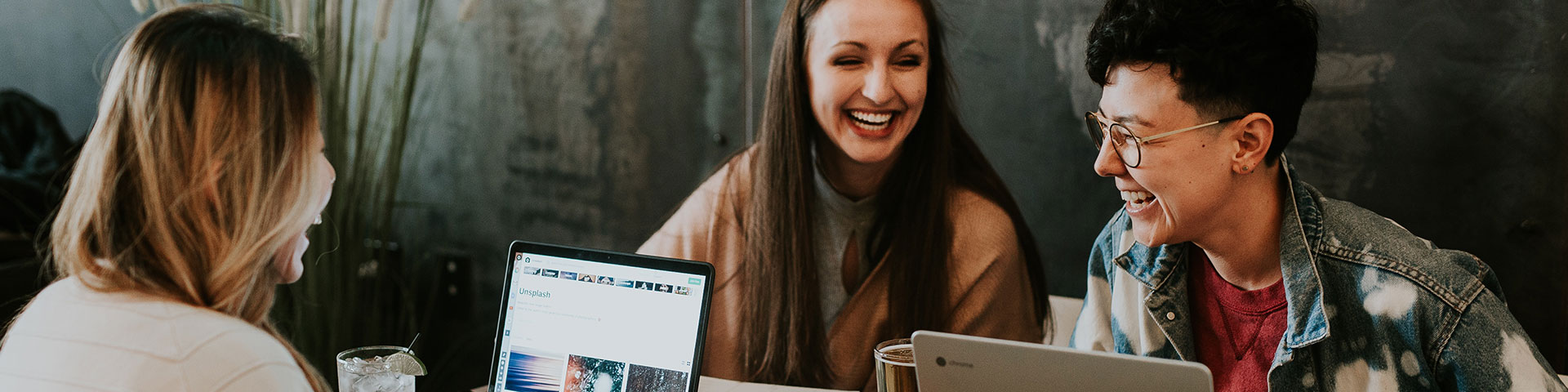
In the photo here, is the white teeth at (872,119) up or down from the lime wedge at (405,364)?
up

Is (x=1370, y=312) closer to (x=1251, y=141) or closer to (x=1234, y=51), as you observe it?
(x=1251, y=141)

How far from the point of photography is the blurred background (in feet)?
6.09

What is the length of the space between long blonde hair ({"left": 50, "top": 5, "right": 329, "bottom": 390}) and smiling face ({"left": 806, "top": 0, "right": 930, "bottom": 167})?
1026 mm

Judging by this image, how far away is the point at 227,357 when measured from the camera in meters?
0.95

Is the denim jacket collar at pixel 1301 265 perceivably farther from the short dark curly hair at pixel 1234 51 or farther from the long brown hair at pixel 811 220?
the long brown hair at pixel 811 220

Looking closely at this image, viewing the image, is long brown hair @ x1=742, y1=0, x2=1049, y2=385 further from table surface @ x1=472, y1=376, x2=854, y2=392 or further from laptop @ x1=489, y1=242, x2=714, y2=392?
laptop @ x1=489, y1=242, x2=714, y2=392

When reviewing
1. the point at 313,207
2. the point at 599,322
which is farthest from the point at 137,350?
the point at 599,322

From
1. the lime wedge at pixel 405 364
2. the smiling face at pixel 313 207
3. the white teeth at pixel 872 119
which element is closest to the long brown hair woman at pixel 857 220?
the white teeth at pixel 872 119

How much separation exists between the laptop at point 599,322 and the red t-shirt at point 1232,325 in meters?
0.79

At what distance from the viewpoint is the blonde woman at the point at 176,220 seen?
3.13 ft

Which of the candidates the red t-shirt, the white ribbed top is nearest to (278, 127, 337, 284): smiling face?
the white ribbed top

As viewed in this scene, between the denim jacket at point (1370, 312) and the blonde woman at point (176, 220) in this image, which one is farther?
the denim jacket at point (1370, 312)

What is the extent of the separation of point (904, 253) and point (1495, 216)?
1083mm

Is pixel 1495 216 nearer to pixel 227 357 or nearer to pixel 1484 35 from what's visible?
pixel 1484 35
